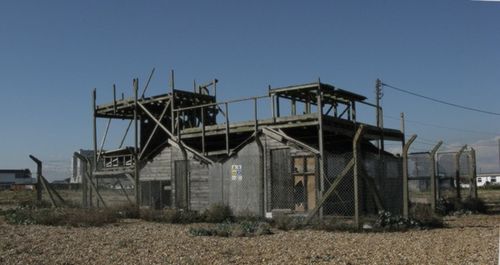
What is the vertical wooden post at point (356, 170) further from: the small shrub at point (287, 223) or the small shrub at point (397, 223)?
the small shrub at point (287, 223)

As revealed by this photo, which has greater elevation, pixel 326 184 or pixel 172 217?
pixel 326 184

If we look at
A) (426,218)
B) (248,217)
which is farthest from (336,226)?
(248,217)

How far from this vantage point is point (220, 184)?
2158 centimetres

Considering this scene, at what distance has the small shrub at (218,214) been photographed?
19.3 m

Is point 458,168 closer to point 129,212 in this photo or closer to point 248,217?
point 248,217

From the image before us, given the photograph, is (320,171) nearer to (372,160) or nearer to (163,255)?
(372,160)

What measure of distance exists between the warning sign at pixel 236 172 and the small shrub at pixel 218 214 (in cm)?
135

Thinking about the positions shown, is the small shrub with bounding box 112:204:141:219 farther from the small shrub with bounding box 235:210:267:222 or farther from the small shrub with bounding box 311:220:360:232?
the small shrub with bounding box 311:220:360:232

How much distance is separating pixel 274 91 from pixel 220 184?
3922 mm

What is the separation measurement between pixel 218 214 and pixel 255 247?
8.01 m

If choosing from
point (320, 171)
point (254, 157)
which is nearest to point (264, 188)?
point (254, 157)

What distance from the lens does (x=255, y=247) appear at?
37.7 feet

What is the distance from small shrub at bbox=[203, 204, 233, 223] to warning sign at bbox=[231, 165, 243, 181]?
4.43ft

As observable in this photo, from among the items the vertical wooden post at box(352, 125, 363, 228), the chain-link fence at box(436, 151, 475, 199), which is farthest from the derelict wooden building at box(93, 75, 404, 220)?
the chain-link fence at box(436, 151, 475, 199)
